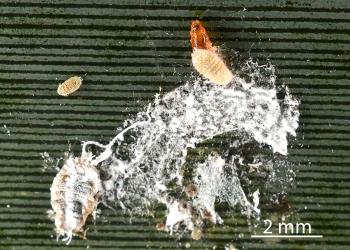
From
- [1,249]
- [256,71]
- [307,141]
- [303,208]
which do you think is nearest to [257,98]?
[256,71]

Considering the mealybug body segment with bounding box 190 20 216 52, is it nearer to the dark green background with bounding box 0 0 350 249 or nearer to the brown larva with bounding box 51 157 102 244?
the dark green background with bounding box 0 0 350 249

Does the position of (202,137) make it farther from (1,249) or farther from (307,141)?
(1,249)

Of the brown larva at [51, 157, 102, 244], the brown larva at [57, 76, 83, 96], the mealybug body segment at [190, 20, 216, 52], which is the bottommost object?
the brown larva at [51, 157, 102, 244]

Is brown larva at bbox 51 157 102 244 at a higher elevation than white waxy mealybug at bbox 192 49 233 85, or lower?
lower

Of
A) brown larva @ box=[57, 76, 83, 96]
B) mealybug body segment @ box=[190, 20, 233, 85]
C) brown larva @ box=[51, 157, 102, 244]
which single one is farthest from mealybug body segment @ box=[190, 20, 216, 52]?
brown larva @ box=[51, 157, 102, 244]

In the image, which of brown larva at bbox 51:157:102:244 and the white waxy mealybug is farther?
brown larva at bbox 51:157:102:244

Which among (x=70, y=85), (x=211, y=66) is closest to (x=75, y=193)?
(x=70, y=85)
